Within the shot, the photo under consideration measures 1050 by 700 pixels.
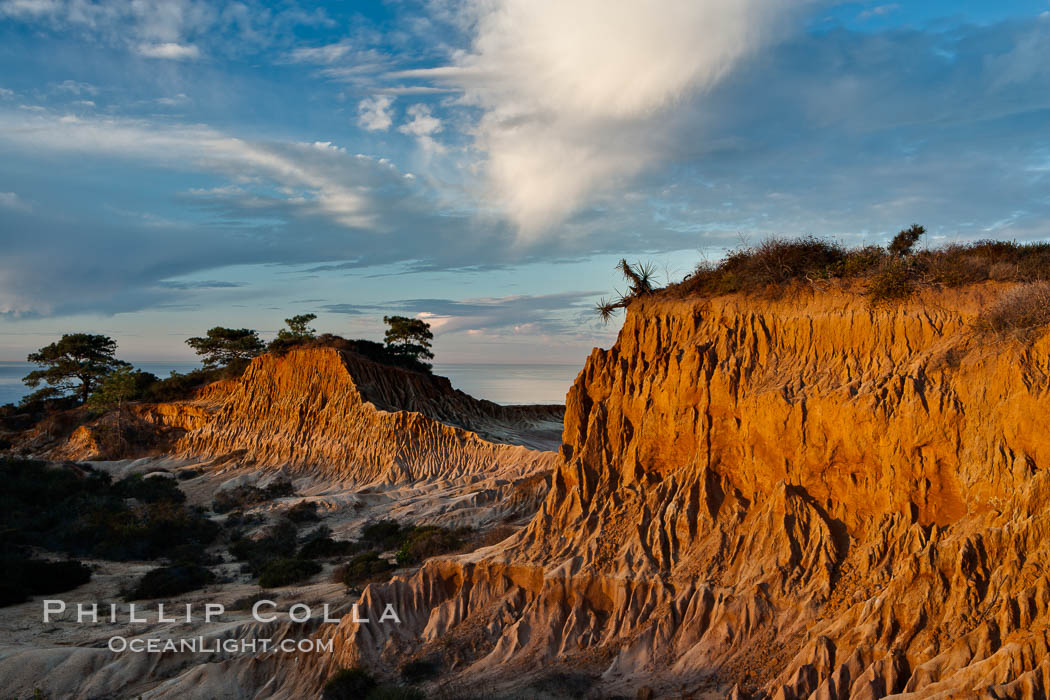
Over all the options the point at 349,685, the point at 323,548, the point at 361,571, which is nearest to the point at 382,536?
the point at 323,548

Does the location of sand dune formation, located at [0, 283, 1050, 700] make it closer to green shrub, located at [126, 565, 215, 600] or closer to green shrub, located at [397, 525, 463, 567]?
green shrub, located at [397, 525, 463, 567]

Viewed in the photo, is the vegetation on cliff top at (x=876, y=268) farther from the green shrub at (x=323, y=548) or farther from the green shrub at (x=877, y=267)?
the green shrub at (x=323, y=548)

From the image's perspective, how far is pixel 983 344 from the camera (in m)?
9.70

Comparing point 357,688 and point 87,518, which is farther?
point 87,518

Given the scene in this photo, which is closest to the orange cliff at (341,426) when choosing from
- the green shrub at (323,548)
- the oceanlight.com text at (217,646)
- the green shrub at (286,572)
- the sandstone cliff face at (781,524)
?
the green shrub at (323,548)

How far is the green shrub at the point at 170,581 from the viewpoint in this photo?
1962cm

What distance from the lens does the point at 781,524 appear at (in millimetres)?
10773

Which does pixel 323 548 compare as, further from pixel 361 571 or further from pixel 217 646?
pixel 217 646

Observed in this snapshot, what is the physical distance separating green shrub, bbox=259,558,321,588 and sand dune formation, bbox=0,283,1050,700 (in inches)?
157

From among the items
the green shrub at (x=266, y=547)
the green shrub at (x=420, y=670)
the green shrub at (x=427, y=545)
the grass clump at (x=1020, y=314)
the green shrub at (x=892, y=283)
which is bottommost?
the green shrub at (x=266, y=547)

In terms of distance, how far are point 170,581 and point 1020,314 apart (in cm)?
2156

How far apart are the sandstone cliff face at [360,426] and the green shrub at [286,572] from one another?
9.64 m

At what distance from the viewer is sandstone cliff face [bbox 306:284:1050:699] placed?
8.66 metres

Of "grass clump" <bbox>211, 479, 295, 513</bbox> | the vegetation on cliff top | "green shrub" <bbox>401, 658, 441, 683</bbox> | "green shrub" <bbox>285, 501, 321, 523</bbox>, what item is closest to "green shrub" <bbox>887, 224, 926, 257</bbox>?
the vegetation on cliff top
